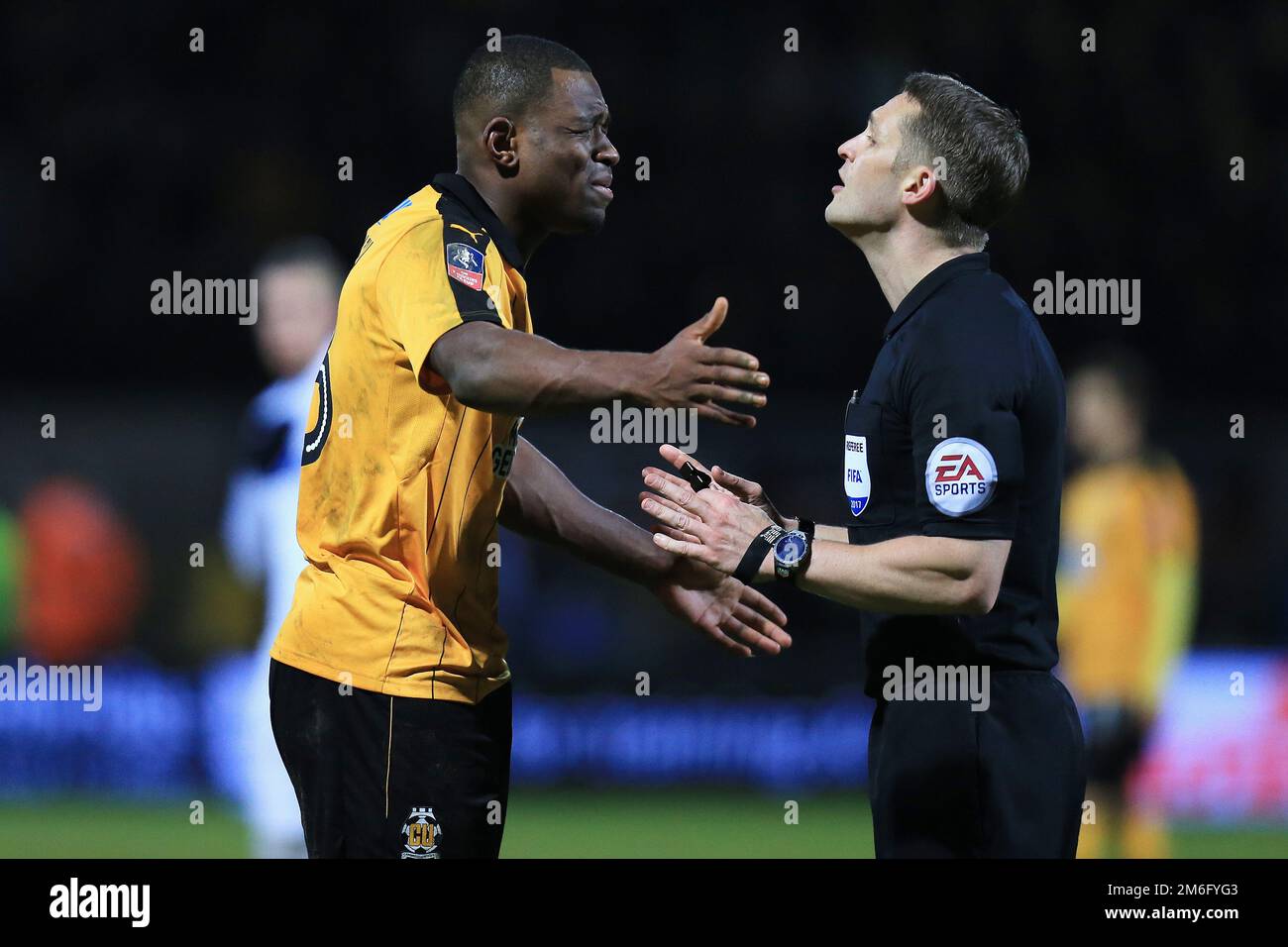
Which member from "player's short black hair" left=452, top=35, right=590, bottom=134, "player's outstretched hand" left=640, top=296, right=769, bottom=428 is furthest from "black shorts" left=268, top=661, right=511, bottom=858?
"player's short black hair" left=452, top=35, right=590, bottom=134

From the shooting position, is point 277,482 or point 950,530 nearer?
point 950,530

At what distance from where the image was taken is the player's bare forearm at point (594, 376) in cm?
351

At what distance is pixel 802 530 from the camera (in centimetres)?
385

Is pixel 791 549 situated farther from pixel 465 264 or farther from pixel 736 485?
pixel 465 264

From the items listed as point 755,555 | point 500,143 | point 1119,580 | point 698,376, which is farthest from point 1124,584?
point 698,376

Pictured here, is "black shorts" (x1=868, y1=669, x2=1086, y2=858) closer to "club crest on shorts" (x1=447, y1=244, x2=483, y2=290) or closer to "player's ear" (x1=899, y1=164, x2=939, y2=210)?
"player's ear" (x1=899, y1=164, x2=939, y2=210)

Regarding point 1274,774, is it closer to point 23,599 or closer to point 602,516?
point 602,516

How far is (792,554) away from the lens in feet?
12.4

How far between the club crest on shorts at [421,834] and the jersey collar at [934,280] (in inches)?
65.6

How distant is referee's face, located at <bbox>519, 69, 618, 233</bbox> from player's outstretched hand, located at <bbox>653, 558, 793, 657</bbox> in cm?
109

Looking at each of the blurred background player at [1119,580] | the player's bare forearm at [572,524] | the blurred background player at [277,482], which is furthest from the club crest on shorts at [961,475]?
the blurred background player at [1119,580]

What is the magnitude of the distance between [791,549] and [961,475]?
1.50 feet

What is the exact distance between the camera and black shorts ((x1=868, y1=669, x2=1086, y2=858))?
147 inches

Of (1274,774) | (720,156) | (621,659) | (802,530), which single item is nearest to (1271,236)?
(720,156)
